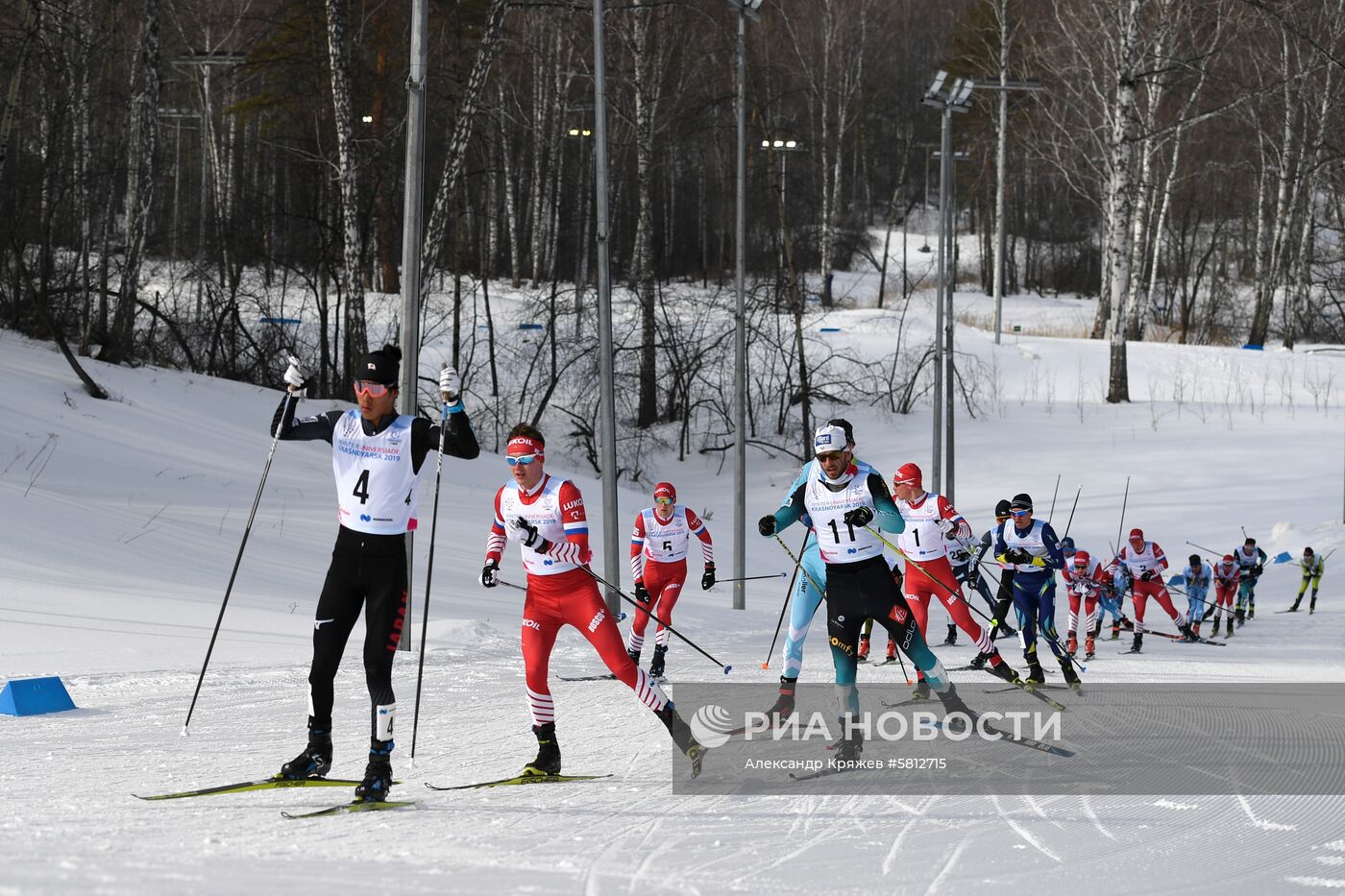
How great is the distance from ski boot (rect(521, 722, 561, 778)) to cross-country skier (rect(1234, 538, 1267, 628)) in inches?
589

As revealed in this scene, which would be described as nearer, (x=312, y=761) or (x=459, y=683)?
(x=312, y=761)

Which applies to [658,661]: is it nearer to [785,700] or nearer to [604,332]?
[785,700]

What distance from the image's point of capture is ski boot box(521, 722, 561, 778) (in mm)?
7699

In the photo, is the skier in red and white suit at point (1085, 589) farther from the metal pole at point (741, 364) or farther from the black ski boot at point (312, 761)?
the black ski boot at point (312, 761)

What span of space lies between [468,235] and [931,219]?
3297 centimetres

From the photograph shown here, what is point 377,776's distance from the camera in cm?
679

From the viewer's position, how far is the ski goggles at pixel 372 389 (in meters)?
7.05

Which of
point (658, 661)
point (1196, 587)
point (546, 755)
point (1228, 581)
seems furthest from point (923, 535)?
point (1228, 581)

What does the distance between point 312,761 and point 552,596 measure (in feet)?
5.15

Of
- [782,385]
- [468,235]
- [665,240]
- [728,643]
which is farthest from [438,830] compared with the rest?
[665,240]

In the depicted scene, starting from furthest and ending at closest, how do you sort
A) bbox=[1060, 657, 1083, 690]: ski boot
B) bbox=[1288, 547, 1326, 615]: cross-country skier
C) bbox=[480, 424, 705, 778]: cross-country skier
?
bbox=[1288, 547, 1326, 615]: cross-country skier → bbox=[1060, 657, 1083, 690]: ski boot → bbox=[480, 424, 705, 778]: cross-country skier

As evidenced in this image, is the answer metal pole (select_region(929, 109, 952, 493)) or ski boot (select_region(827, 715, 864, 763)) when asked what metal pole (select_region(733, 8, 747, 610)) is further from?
ski boot (select_region(827, 715, 864, 763))

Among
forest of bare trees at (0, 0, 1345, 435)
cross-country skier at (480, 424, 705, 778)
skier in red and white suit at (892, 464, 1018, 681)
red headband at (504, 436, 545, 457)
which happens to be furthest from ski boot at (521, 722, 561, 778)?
forest of bare trees at (0, 0, 1345, 435)

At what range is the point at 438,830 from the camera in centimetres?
631
